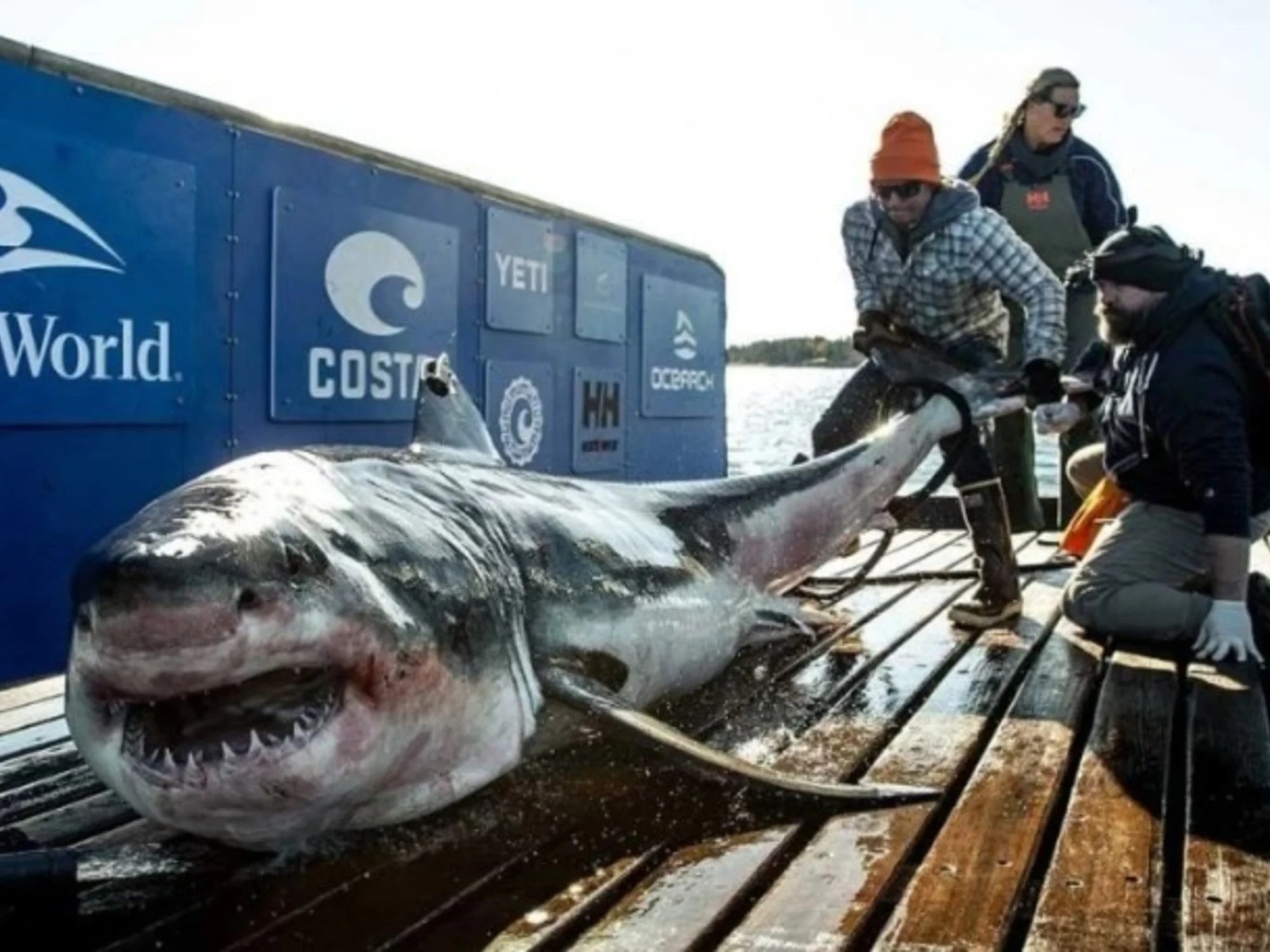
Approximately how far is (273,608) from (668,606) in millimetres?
1922

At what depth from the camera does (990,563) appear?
590 centimetres

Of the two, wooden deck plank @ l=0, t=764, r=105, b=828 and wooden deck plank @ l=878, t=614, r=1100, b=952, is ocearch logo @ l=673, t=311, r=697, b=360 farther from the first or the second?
wooden deck plank @ l=0, t=764, r=105, b=828

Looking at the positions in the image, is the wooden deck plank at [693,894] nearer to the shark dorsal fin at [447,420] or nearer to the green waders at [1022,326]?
the shark dorsal fin at [447,420]

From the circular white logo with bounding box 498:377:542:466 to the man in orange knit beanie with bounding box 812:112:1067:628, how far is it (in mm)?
2113

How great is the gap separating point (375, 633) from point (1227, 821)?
6.50 ft

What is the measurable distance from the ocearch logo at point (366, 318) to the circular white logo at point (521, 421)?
2.91 feet

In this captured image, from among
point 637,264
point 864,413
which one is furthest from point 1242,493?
point 637,264

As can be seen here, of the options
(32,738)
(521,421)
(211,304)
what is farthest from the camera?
(521,421)

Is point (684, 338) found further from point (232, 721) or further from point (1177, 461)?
point (232, 721)

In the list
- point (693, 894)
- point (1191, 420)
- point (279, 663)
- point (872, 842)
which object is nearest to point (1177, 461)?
point (1191, 420)

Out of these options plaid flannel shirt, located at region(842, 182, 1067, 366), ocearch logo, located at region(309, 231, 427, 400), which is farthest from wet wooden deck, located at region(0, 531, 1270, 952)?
ocearch logo, located at region(309, 231, 427, 400)

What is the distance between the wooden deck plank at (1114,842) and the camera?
8.11 feet

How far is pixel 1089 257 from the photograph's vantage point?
18.6 feet

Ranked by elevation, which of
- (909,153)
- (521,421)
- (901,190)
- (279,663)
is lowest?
(279,663)
